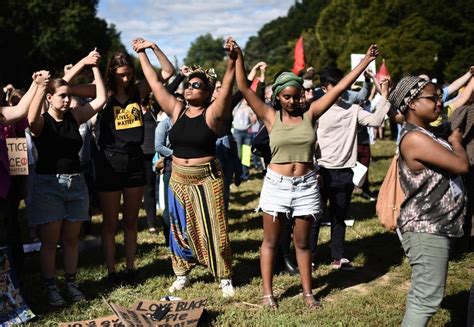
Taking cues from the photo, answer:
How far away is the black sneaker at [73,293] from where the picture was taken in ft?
16.5

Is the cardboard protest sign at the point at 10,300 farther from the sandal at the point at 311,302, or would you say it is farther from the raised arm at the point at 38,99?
the sandal at the point at 311,302

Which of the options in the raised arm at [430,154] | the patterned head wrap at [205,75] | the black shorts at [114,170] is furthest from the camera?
the black shorts at [114,170]

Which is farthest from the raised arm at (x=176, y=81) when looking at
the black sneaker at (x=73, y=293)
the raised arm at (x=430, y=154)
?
the raised arm at (x=430, y=154)

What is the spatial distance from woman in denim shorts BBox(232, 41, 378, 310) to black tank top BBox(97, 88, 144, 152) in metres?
1.23

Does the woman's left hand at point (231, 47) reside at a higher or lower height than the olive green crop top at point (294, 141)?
higher

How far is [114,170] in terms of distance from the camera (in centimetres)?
510

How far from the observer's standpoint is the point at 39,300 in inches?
201

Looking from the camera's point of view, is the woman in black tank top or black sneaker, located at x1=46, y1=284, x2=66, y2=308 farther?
the woman in black tank top

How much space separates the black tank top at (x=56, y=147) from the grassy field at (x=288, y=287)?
128 centimetres

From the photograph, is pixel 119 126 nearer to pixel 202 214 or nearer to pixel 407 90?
pixel 202 214

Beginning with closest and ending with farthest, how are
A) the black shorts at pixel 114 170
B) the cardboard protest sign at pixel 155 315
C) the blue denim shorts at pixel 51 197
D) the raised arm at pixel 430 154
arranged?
the raised arm at pixel 430 154
the cardboard protest sign at pixel 155 315
the blue denim shorts at pixel 51 197
the black shorts at pixel 114 170

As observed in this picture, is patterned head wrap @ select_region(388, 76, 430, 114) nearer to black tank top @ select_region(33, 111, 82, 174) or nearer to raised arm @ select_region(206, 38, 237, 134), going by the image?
raised arm @ select_region(206, 38, 237, 134)

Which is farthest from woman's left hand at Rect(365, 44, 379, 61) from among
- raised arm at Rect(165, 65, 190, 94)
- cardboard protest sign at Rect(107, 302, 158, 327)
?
cardboard protest sign at Rect(107, 302, 158, 327)

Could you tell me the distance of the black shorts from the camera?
5105 mm
